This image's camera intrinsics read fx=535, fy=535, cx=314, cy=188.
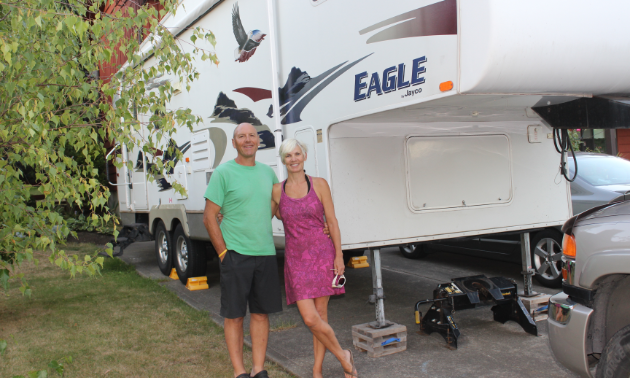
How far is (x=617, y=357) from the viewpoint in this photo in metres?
2.64

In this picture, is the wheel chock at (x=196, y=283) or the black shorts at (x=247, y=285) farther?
the wheel chock at (x=196, y=283)

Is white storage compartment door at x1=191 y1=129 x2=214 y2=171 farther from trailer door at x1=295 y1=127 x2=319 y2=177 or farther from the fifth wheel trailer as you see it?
trailer door at x1=295 y1=127 x2=319 y2=177

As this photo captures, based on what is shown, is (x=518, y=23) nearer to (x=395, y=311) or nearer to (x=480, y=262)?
(x=395, y=311)

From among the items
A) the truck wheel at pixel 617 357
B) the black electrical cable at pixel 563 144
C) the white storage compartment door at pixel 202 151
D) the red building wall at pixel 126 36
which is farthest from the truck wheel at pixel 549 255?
the red building wall at pixel 126 36

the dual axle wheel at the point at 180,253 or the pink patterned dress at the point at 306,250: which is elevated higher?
the pink patterned dress at the point at 306,250

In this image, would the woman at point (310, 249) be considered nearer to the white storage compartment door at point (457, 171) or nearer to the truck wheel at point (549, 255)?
the white storage compartment door at point (457, 171)

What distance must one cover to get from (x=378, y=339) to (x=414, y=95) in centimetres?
195

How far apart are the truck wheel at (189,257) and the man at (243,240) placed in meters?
3.53

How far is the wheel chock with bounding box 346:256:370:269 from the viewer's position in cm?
798

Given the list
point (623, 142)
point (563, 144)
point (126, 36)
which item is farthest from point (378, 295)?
point (623, 142)

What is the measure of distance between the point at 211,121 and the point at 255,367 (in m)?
3.40

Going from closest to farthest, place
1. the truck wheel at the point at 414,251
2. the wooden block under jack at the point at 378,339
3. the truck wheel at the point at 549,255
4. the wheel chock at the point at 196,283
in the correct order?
the wooden block under jack at the point at 378,339, the truck wheel at the point at 549,255, the wheel chock at the point at 196,283, the truck wheel at the point at 414,251

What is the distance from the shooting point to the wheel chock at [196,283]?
7.02 meters

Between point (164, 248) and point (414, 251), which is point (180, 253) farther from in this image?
point (414, 251)
